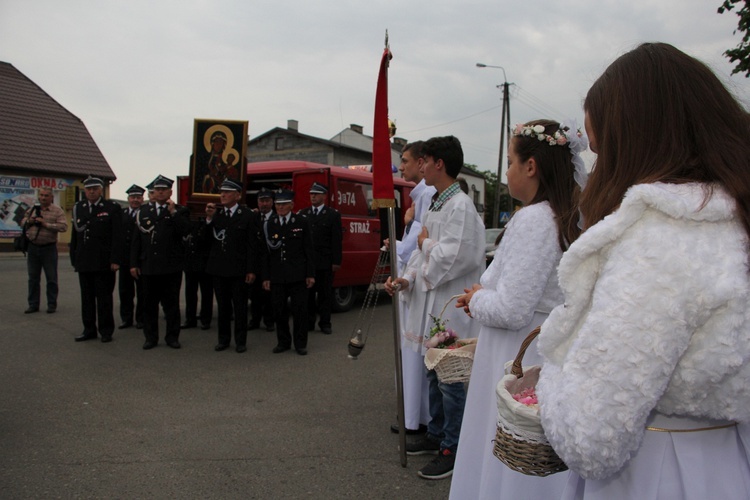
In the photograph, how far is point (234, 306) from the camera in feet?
25.0

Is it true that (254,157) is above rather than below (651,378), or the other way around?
above

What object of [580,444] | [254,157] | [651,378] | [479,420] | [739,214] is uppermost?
[254,157]

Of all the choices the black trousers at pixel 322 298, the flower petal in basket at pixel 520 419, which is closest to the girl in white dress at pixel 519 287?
the flower petal in basket at pixel 520 419

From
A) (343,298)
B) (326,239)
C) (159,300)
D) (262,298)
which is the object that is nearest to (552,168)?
(159,300)

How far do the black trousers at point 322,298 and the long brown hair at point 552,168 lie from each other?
6377mm

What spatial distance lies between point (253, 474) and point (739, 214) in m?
3.36

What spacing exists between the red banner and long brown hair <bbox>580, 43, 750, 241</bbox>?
7.72ft

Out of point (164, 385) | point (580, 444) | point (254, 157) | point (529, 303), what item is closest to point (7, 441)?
point (164, 385)

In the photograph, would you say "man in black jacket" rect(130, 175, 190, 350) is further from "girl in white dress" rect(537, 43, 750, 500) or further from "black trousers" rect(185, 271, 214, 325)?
"girl in white dress" rect(537, 43, 750, 500)

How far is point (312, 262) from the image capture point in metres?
7.72

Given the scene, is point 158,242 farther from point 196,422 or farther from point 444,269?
point 444,269

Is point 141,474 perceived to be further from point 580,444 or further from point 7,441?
point 580,444

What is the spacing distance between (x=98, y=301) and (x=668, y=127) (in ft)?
25.7

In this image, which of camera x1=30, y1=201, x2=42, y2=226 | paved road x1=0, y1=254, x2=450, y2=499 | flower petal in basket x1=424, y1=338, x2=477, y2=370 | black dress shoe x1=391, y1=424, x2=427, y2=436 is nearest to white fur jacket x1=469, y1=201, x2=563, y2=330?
flower petal in basket x1=424, y1=338, x2=477, y2=370
